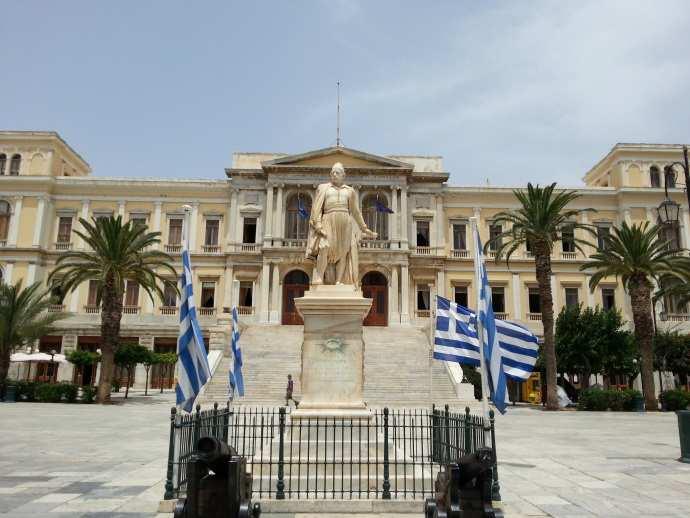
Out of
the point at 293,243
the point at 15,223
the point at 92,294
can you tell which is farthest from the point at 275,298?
Answer: the point at 15,223

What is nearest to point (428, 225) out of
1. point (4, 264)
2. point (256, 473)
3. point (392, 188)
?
point (392, 188)

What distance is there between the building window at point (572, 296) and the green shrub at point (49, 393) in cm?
3259

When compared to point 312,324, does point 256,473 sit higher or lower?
lower

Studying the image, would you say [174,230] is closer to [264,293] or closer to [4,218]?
[264,293]

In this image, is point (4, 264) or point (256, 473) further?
point (4, 264)

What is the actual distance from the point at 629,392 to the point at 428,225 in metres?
18.8

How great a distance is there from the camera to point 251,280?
41.2 m

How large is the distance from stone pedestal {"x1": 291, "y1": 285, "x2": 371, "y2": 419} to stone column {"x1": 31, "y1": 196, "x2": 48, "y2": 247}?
38125 mm

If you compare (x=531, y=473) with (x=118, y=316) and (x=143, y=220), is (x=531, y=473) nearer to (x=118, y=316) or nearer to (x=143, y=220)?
(x=118, y=316)

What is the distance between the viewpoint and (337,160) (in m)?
41.1

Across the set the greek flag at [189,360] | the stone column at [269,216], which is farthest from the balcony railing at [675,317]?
the greek flag at [189,360]

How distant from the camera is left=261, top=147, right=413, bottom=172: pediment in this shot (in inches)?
1613

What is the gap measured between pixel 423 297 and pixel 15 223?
95.5 ft

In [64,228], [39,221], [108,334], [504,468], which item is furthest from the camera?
[64,228]
